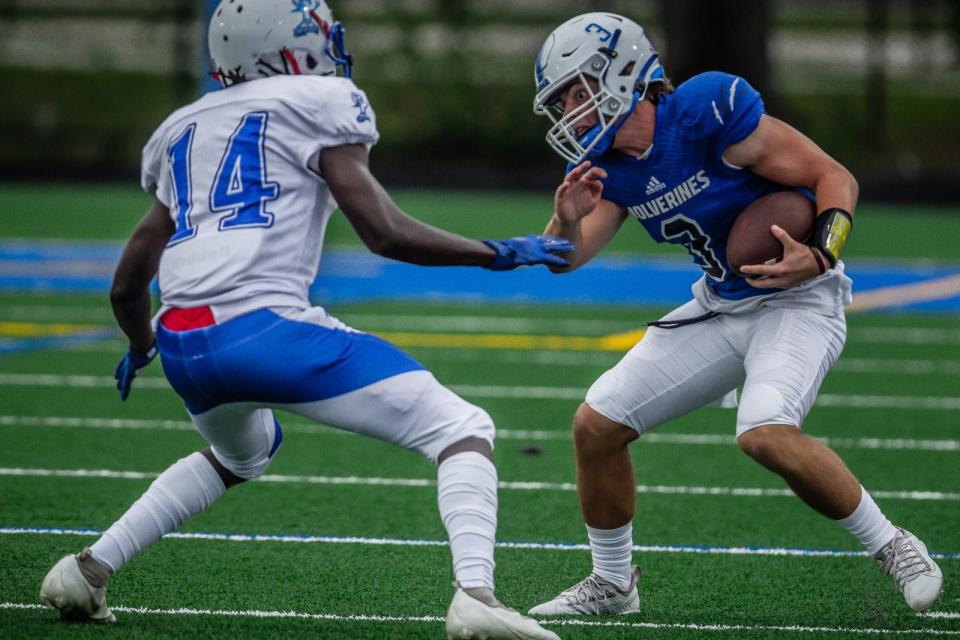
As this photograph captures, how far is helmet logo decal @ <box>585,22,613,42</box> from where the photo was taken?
13.6ft

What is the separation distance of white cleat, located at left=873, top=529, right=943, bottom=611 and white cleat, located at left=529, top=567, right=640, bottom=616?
28.6 inches

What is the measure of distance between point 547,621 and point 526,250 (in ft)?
3.55

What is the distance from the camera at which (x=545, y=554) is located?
499cm

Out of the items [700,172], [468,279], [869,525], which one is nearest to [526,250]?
[700,172]

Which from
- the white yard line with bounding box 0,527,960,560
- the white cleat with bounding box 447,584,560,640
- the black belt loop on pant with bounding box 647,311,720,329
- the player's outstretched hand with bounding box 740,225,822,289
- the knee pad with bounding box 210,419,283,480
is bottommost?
the white yard line with bounding box 0,527,960,560

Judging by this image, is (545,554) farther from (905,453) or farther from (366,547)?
(905,453)

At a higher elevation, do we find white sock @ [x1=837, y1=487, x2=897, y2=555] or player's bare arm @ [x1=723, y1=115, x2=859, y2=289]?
player's bare arm @ [x1=723, y1=115, x2=859, y2=289]

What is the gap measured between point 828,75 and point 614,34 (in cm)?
2093

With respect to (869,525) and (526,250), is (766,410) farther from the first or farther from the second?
(526,250)

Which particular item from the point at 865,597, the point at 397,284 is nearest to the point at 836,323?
the point at 865,597

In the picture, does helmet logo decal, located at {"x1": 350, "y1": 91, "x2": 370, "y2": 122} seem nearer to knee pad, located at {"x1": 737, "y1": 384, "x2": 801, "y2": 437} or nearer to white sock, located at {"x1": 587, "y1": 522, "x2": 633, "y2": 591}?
knee pad, located at {"x1": 737, "y1": 384, "x2": 801, "y2": 437}

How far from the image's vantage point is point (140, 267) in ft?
13.4

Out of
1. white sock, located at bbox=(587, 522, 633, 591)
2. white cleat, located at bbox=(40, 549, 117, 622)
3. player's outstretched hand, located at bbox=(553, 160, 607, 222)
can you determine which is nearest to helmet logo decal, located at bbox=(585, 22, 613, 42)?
player's outstretched hand, located at bbox=(553, 160, 607, 222)

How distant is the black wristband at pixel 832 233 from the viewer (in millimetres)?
4000
